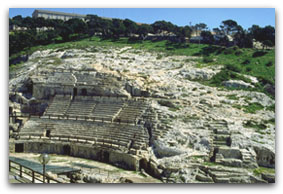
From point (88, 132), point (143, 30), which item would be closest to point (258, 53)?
point (143, 30)

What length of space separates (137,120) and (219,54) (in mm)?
14004

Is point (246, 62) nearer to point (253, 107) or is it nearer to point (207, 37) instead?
point (253, 107)

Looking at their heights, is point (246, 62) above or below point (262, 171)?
above

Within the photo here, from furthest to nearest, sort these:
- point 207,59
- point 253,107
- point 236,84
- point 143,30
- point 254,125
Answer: point 143,30 → point 207,59 → point 236,84 → point 253,107 → point 254,125

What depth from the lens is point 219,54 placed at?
3500 cm

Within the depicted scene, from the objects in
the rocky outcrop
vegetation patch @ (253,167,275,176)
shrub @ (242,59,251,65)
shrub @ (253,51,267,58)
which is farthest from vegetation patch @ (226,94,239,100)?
shrub @ (253,51,267,58)

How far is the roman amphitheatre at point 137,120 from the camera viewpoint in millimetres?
19062

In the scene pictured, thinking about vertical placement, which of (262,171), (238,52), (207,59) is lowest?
(262,171)

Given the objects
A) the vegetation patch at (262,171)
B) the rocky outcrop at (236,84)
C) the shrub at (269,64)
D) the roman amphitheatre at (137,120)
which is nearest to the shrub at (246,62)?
the roman amphitheatre at (137,120)

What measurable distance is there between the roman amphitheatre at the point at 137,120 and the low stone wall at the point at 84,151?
2.5 inches

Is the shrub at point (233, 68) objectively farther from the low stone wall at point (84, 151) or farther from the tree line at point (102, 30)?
the low stone wall at point (84, 151)

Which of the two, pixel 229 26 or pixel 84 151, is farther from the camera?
pixel 229 26

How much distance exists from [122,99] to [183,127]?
6792 mm

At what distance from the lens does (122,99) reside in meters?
27.5
